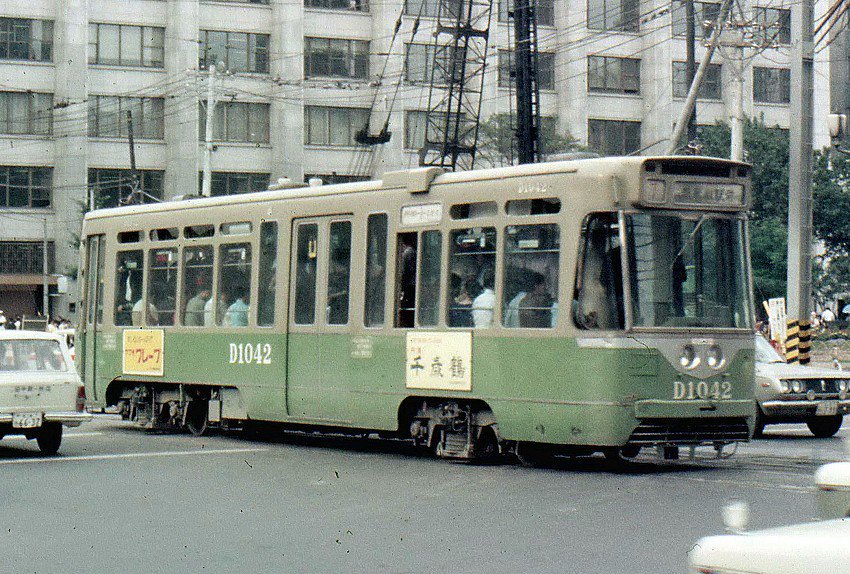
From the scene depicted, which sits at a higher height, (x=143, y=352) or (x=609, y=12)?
(x=609, y=12)

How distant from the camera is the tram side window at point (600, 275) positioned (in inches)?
548

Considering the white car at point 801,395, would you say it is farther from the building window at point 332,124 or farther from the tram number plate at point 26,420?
the building window at point 332,124

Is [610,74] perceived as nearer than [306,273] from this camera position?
No

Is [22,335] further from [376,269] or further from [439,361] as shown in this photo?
[439,361]

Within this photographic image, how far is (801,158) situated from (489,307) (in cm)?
1332

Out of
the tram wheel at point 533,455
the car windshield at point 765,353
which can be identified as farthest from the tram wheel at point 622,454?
the car windshield at point 765,353

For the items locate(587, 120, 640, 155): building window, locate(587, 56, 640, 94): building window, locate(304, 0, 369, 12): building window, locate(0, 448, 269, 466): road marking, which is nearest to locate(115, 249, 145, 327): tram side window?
locate(0, 448, 269, 466): road marking

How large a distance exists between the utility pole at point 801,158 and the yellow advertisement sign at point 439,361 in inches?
495

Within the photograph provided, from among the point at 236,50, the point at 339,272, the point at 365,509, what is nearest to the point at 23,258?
the point at 236,50

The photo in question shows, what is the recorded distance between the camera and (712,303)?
569 inches

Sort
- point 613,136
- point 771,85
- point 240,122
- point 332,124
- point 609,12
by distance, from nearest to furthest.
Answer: point 240,122, point 332,124, point 609,12, point 613,136, point 771,85

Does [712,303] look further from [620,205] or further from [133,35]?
[133,35]

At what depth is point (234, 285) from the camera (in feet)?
61.0

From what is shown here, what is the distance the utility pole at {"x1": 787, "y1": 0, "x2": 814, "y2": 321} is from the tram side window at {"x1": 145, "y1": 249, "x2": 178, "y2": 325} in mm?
11863
